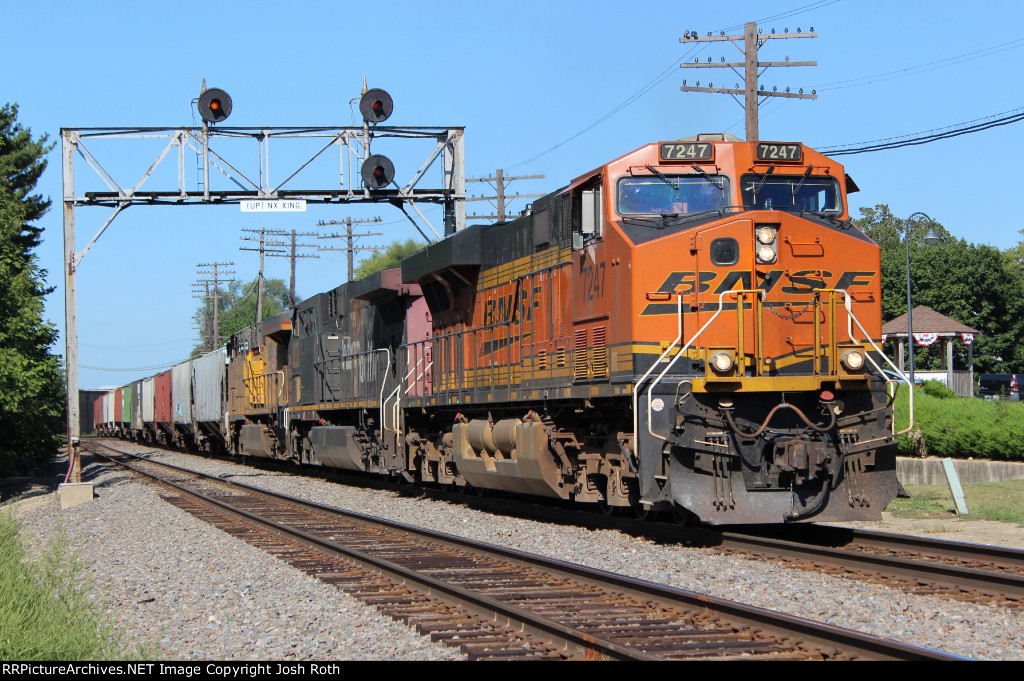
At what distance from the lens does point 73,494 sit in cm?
1822

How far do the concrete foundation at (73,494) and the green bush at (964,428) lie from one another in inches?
582

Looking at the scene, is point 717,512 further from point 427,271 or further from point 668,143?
point 427,271

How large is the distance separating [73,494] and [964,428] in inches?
629

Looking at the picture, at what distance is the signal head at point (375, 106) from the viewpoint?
18922mm

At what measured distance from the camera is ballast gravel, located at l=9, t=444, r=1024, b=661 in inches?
249

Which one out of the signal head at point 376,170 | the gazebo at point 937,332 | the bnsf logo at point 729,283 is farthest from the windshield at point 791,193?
the gazebo at point 937,332

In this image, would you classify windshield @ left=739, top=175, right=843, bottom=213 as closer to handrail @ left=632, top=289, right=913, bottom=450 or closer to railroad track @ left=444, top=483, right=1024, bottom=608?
handrail @ left=632, top=289, right=913, bottom=450

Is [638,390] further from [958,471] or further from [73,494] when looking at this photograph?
[73,494]

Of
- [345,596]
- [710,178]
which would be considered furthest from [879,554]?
[345,596]

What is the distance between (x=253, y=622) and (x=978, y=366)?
64.5 meters

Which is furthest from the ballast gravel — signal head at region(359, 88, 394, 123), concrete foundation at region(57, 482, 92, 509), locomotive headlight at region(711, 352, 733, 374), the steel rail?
signal head at region(359, 88, 394, 123)

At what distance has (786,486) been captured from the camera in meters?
9.83

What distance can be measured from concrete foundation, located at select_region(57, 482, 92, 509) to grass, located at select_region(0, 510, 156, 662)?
31.4 ft

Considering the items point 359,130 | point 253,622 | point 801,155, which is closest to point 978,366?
point 359,130
